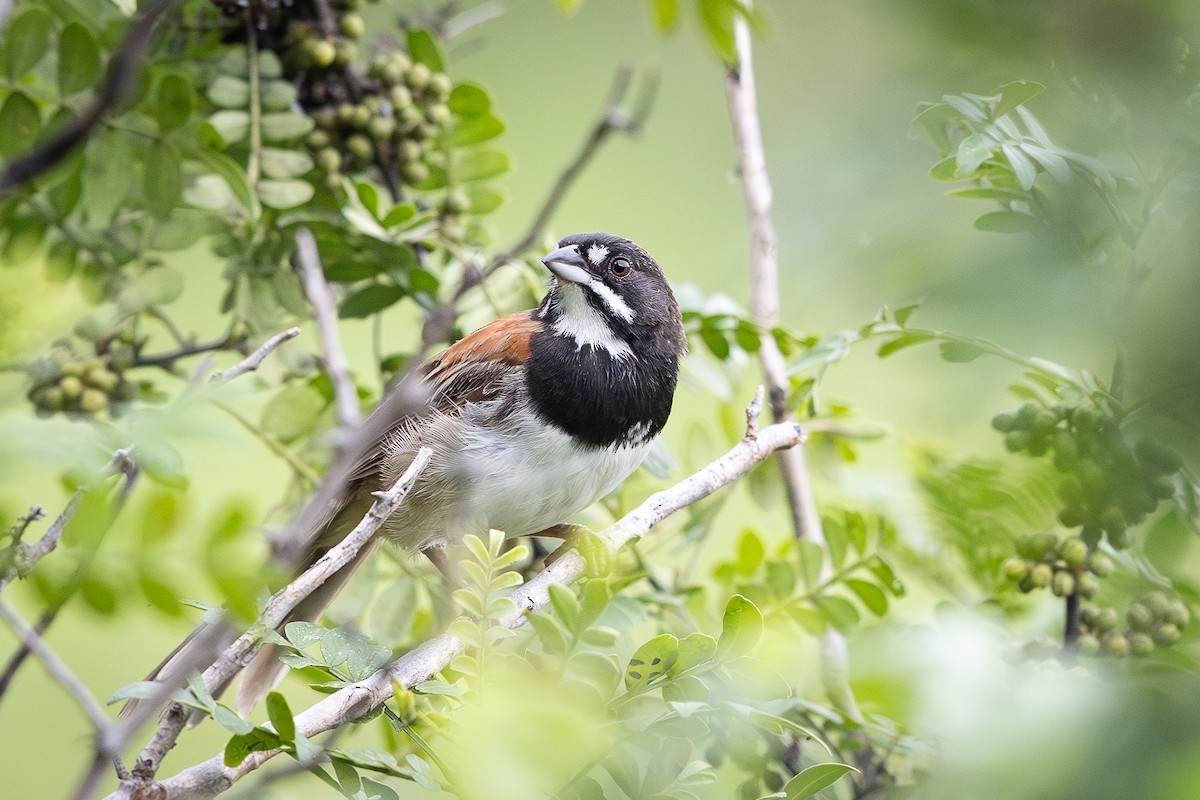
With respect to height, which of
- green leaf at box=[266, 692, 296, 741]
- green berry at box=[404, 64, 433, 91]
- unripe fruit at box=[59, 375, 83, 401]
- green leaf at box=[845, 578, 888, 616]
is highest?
green berry at box=[404, 64, 433, 91]

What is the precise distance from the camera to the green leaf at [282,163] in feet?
9.06

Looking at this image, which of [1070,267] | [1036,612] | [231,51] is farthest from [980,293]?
[231,51]

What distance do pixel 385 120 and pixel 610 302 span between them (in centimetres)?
80

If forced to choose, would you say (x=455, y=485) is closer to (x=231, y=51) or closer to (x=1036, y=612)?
(x=231, y=51)

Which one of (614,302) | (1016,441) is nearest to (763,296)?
(614,302)

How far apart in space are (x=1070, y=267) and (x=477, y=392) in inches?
94.9

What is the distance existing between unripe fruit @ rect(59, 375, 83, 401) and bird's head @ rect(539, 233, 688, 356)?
1.24 metres

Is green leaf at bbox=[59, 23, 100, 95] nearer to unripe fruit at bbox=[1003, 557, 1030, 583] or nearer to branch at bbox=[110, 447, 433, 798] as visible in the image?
branch at bbox=[110, 447, 433, 798]

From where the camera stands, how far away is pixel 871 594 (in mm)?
2639

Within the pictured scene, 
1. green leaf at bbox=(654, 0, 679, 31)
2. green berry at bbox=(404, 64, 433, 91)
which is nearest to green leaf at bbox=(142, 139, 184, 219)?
green berry at bbox=(404, 64, 433, 91)

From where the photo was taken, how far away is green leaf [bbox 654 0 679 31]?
5.17ft

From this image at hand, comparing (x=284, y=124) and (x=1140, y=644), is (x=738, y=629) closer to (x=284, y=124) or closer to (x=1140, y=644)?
(x=1140, y=644)

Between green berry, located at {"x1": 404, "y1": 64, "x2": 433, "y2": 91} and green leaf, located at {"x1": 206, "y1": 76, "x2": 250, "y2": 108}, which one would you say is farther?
green berry, located at {"x1": 404, "y1": 64, "x2": 433, "y2": 91}

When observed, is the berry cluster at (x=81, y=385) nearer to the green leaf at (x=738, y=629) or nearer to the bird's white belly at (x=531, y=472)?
the bird's white belly at (x=531, y=472)
